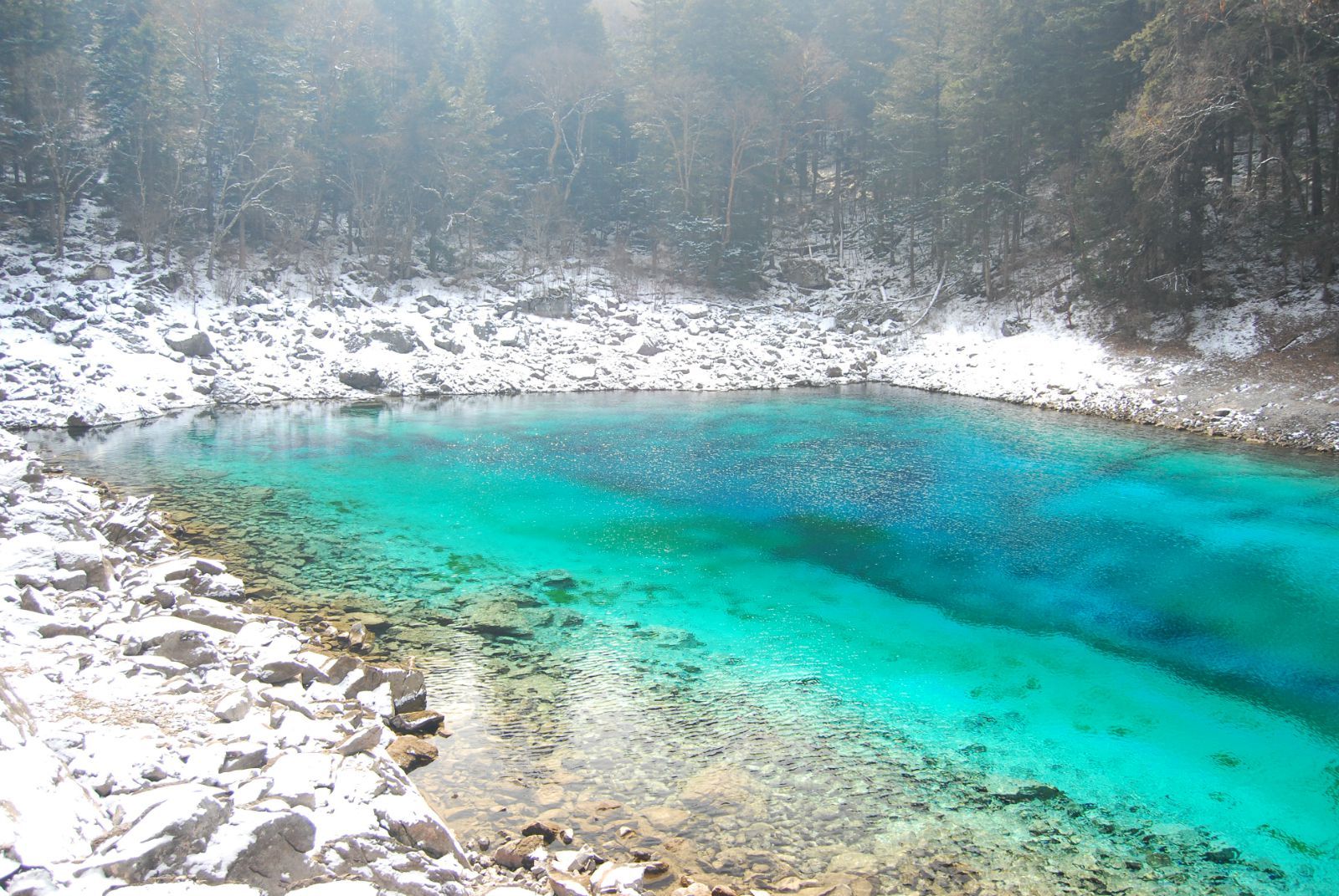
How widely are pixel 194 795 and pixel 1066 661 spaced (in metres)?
8.02

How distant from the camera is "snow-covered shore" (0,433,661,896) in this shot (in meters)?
3.46

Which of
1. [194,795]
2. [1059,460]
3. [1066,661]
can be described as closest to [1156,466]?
[1059,460]

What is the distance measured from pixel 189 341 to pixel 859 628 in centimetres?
2644

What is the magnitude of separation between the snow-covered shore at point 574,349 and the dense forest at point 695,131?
99.0 inches

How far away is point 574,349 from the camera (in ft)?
111

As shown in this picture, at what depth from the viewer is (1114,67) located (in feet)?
98.0

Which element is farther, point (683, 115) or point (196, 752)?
point (683, 115)

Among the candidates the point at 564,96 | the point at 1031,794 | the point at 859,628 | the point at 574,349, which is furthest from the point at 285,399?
the point at 1031,794

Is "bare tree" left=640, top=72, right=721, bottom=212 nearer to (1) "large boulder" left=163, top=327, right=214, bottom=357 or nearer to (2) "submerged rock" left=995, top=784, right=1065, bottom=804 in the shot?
(1) "large boulder" left=163, top=327, right=214, bottom=357

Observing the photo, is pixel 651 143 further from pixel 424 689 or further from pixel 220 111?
pixel 424 689

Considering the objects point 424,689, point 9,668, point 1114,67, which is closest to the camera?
point 9,668

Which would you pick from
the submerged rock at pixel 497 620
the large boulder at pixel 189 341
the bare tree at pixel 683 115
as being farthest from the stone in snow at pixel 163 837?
the bare tree at pixel 683 115

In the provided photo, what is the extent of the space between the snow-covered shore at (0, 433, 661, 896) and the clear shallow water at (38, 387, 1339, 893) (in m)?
0.81

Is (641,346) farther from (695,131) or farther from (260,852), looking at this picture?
(260,852)
